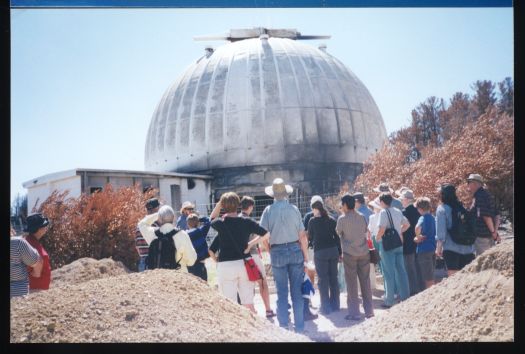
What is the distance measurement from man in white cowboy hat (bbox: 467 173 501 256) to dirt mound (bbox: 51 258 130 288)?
555 cm

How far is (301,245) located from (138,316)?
221cm

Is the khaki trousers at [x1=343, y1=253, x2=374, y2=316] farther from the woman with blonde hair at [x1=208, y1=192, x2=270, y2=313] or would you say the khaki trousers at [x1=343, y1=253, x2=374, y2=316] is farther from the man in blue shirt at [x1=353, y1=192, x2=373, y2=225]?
the woman with blonde hair at [x1=208, y1=192, x2=270, y2=313]

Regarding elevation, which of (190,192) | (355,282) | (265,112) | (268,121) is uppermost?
(265,112)

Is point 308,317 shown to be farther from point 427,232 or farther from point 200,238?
point 427,232

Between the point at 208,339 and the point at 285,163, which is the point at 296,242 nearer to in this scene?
the point at 208,339

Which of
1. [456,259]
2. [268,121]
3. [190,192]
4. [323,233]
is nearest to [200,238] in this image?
[323,233]

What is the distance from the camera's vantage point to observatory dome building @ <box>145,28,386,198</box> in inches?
704

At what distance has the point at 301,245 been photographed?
6.56 metres

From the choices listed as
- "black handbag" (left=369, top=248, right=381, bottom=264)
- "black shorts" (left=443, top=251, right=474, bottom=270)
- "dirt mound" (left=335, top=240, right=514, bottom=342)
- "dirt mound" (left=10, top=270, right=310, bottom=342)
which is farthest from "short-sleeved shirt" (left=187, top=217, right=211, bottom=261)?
"black shorts" (left=443, top=251, right=474, bottom=270)

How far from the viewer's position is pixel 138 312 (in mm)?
5301

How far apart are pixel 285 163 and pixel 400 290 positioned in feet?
35.7

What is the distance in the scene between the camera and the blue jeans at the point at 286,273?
20.8 ft

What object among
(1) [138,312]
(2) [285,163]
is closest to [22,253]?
(1) [138,312]

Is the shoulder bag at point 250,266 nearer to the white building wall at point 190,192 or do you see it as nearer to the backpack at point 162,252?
the backpack at point 162,252
